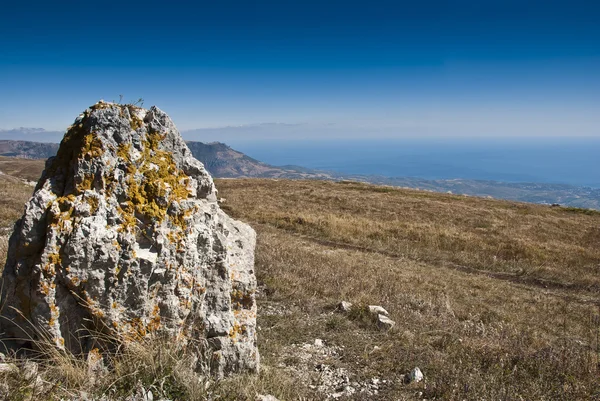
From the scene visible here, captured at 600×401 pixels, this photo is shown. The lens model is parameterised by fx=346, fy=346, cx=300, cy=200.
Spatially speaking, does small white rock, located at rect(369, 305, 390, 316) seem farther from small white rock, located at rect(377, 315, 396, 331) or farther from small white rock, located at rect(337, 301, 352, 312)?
small white rock, located at rect(337, 301, 352, 312)

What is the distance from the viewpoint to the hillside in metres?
5.30

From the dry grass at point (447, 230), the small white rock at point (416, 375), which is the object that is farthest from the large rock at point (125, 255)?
the dry grass at point (447, 230)

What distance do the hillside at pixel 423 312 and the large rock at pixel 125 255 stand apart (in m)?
0.98

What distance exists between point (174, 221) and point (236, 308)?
5.17 ft

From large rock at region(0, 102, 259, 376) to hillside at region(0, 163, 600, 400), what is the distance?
979 mm

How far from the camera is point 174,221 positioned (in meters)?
4.84

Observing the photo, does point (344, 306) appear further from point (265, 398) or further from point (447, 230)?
point (447, 230)

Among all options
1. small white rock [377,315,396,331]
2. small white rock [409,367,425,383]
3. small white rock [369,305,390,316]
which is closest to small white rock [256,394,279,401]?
small white rock [409,367,425,383]

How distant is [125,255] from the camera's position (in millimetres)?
4363

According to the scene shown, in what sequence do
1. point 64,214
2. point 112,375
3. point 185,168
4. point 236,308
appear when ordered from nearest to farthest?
point 112,375 < point 64,214 < point 236,308 < point 185,168

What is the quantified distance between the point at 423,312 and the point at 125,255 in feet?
25.6

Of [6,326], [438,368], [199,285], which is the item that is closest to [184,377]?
[199,285]

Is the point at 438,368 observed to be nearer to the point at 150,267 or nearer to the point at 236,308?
the point at 236,308

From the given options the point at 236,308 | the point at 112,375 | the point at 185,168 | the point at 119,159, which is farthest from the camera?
the point at 185,168
